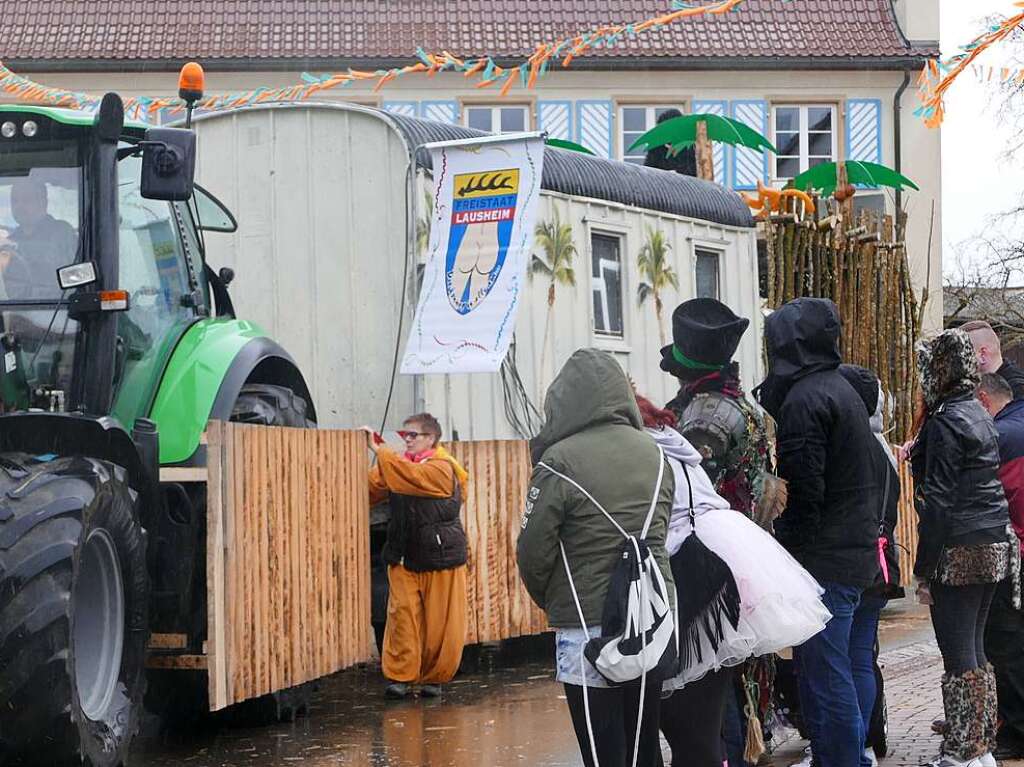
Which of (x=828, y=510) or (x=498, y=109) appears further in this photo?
(x=498, y=109)

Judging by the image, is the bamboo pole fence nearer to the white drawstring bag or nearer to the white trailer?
the white trailer

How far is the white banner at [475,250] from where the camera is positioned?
11.4 metres

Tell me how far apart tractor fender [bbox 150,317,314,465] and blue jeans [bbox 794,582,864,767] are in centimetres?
318

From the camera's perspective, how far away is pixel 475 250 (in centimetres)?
1160

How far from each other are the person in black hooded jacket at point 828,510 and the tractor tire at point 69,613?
2684 mm

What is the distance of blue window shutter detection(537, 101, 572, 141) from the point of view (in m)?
35.2

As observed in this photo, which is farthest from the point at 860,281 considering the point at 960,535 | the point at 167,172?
the point at 167,172

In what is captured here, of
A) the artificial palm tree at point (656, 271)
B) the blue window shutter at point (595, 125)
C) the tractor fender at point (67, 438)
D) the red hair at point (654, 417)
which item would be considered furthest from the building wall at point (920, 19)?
the red hair at point (654, 417)

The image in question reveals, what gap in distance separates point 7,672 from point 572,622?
2167mm

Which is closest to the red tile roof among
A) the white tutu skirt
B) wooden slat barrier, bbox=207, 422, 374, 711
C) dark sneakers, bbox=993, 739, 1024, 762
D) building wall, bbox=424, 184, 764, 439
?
building wall, bbox=424, 184, 764, 439

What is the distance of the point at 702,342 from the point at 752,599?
1.21 metres

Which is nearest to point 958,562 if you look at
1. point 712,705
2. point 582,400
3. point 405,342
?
point 712,705

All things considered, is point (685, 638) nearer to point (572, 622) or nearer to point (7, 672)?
point (572, 622)

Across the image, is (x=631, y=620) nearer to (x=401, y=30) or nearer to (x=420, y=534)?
(x=420, y=534)
